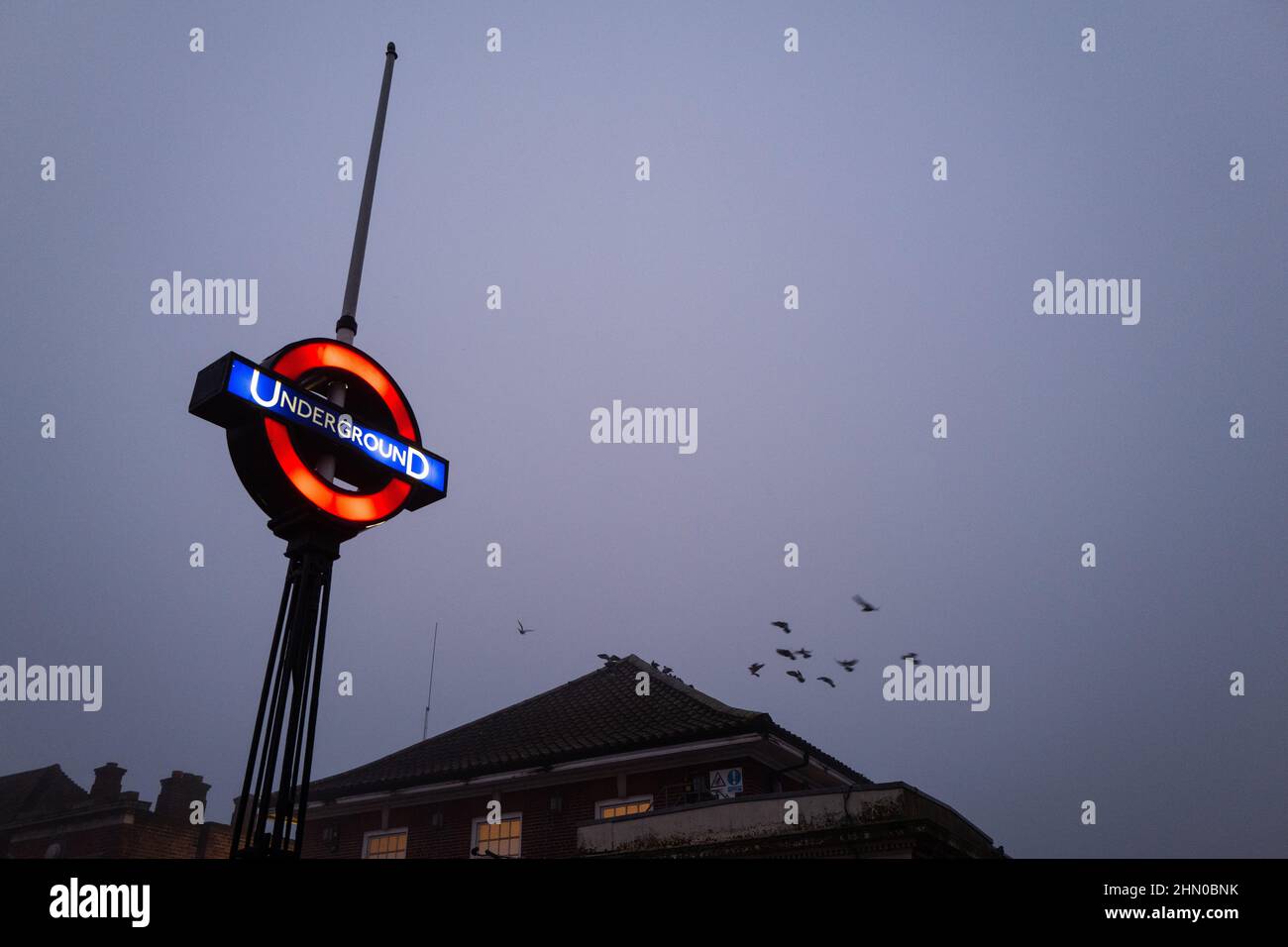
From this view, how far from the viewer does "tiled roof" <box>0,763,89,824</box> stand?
141 feet

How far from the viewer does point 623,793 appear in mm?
22938

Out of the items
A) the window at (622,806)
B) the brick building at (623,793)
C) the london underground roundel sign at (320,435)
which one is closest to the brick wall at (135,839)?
the brick building at (623,793)

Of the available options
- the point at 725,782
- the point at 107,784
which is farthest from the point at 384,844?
the point at 107,784

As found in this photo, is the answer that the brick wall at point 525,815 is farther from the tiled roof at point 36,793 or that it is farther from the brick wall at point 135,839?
the tiled roof at point 36,793

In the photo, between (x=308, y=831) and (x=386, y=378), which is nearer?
(x=386, y=378)

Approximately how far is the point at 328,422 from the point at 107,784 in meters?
36.1

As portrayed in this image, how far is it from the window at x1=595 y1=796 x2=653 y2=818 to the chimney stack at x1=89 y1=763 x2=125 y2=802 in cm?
2519

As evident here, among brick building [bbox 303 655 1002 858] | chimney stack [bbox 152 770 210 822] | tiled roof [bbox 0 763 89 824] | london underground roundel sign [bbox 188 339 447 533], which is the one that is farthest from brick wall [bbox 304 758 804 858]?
tiled roof [bbox 0 763 89 824]

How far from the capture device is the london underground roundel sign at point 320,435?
8.87m

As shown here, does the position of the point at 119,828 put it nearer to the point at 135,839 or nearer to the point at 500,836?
the point at 135,839
